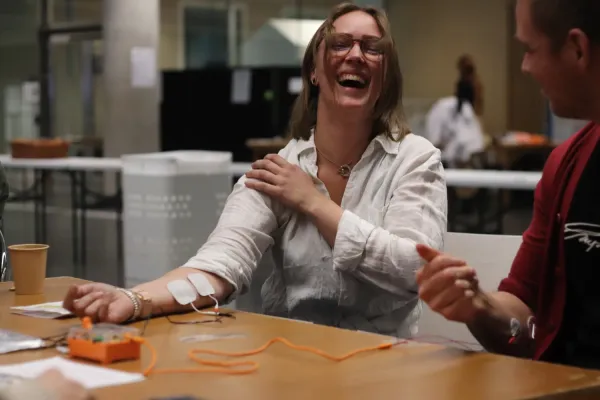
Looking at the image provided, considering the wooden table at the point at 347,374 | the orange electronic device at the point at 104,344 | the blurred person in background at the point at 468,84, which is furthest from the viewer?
the blurred person in background at the point at 468,84

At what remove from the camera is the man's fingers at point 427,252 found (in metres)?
1.69

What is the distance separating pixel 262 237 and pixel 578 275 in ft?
2.78

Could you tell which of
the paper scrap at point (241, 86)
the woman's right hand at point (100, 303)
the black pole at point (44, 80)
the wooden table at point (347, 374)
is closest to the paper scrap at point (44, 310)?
the woman's right hand at point (100, 303)

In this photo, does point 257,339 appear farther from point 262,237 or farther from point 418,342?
point 262,237

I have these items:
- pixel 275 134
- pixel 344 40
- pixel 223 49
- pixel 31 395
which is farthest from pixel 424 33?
pixel 31 395

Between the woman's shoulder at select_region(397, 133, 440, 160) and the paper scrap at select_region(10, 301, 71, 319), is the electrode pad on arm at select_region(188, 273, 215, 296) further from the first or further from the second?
the woman's shoulder at select_region(397, 133, 440, 160)

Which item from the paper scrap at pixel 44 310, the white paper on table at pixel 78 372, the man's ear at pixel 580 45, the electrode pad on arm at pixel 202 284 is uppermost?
the man's ear at pixel 580 45

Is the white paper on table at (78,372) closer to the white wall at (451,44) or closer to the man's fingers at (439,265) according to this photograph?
the man's fingers at (439,265)

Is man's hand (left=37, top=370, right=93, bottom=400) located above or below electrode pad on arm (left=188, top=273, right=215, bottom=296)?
above

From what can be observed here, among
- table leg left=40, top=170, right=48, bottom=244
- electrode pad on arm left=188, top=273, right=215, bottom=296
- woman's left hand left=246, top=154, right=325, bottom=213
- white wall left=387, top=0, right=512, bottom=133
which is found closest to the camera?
electrode pad on arm left=188, top=273, right=215, bottom=296

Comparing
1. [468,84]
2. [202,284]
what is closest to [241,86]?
[468,84]

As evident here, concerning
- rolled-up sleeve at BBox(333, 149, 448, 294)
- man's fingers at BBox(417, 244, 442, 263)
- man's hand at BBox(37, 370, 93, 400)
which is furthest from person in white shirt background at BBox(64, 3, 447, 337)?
man's hand at BBox(37, 370, 93, 400)

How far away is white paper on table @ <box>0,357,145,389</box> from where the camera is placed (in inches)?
59.1

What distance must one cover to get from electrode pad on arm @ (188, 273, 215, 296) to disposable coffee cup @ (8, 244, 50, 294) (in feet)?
1.39
